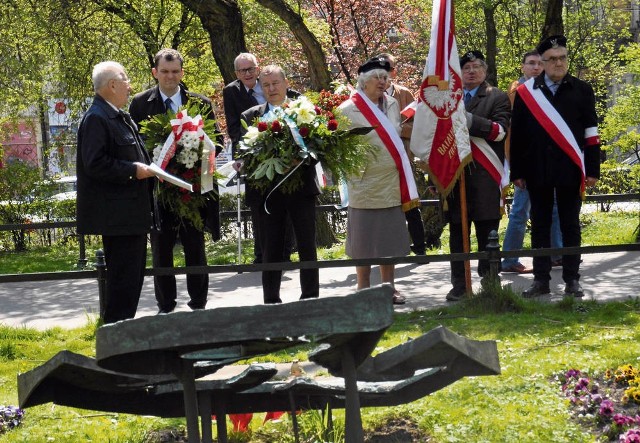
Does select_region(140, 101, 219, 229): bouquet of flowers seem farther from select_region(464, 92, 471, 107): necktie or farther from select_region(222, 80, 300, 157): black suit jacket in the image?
select_region(464, 92, 471, 107): necktie

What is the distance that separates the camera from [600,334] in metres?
7.45

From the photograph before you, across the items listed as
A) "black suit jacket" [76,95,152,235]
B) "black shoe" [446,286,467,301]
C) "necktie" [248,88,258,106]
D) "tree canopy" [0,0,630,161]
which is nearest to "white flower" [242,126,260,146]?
"black suit jacket" [76,95,152,235]

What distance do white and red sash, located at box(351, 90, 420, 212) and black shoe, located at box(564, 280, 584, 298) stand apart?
61.4 inches

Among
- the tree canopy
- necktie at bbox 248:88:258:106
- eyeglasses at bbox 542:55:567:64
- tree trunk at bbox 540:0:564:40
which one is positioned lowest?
necktie at bbox 248:88:258:106

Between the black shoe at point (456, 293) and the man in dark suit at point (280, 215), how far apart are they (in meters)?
1.43

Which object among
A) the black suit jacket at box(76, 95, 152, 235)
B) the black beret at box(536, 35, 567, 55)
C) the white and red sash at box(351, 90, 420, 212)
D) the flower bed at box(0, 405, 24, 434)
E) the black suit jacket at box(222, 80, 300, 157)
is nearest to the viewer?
the flower bed at box(0, 405, 24, 434)

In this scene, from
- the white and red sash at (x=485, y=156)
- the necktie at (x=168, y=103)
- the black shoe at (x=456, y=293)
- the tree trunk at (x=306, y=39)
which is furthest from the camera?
the tree trunk at (x=306, y=39)

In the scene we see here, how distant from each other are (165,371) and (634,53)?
11885 mm

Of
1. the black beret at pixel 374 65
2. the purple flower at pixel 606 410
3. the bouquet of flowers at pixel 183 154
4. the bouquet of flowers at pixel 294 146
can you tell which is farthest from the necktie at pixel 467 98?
the purple flower at pixel 606 410

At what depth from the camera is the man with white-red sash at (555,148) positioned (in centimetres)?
924

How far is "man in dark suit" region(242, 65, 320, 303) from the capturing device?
8625 millimetres

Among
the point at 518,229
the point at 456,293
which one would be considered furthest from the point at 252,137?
the point at 518,229

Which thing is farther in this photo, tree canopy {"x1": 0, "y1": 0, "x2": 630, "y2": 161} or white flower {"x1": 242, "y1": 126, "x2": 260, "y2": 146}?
tree canopy {"x1": 0, "y1": 0, "x2": 630, "y2": 161}

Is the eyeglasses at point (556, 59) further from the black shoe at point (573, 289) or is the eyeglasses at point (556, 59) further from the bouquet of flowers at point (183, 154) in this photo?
the bouquet of flowers at point (183, 154)
